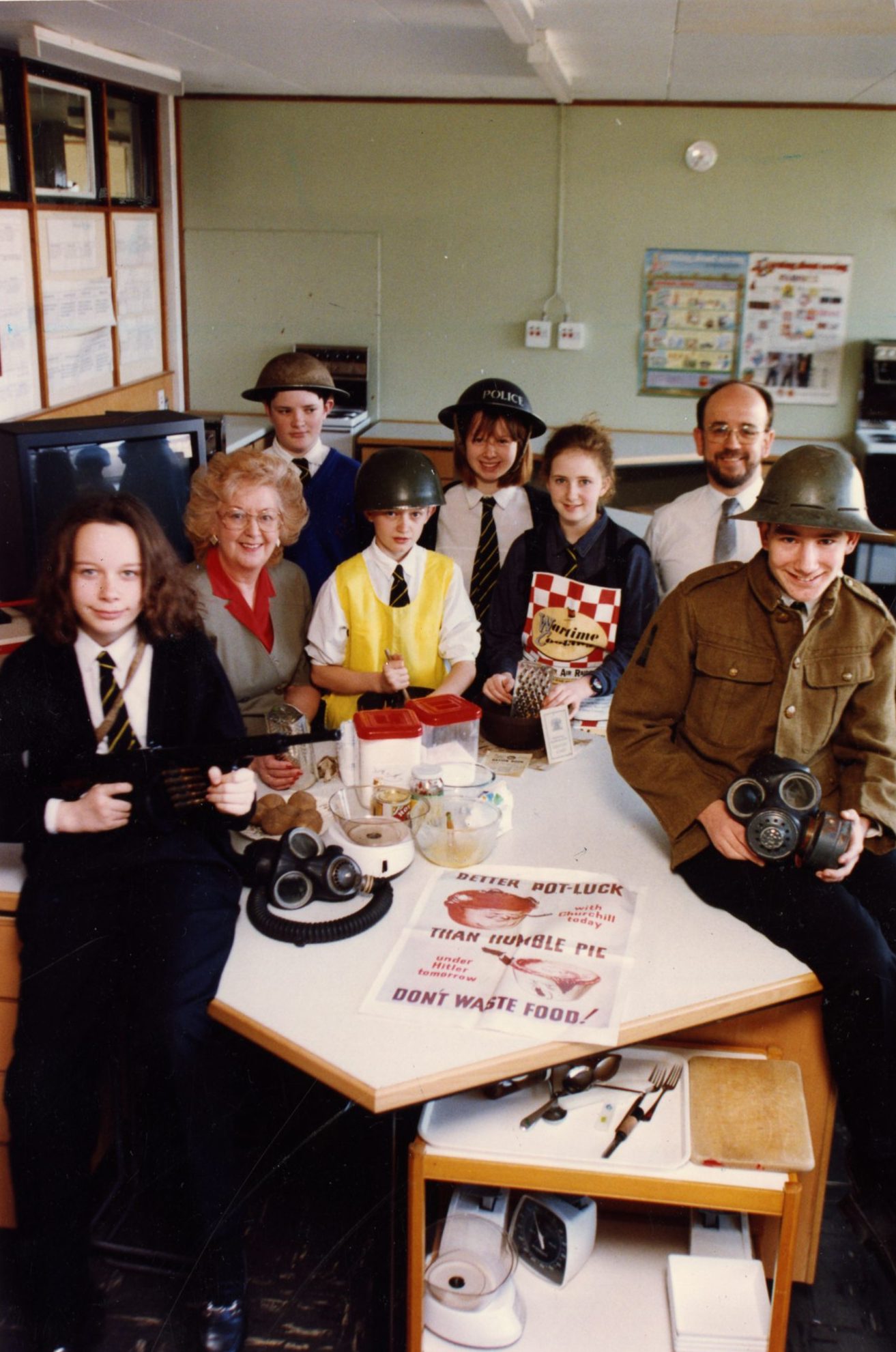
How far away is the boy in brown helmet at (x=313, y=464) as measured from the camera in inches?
128

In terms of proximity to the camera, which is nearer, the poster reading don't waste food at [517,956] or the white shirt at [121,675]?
the poster reading don't waste food at [517,956]

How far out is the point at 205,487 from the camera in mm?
2730

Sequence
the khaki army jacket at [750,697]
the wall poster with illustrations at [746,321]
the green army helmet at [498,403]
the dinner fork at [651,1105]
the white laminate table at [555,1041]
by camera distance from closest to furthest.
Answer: the white laminate table at [555,1041] < the dinner fork at [651,1105] < the khaki army jacket at [750,697] < the green army helmet at [498,403] < the wall poster with illustrations at [746,321]

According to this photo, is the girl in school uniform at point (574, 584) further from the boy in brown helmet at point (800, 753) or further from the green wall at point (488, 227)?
the green wall at point (488, 227)

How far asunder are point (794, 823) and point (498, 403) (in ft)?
5.01

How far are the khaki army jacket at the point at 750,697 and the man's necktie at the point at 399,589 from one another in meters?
0.70

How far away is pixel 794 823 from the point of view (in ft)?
6.46

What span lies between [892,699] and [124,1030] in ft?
4.92

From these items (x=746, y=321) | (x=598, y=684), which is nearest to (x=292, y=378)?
(x=598, y=684)

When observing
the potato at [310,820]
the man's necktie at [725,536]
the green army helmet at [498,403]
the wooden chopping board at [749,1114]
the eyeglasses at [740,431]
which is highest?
the green army helmet at [498,403]

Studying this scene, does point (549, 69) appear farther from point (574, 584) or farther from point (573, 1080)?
point (573, 1080)

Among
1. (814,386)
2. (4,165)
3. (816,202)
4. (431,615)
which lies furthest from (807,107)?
(431,615)

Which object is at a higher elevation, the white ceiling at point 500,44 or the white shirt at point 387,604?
the white ceiling at point 500,44

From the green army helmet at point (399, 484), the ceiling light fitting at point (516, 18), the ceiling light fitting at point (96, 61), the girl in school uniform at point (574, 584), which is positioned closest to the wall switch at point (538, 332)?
the ceiling light fitting at point (96, 61)
